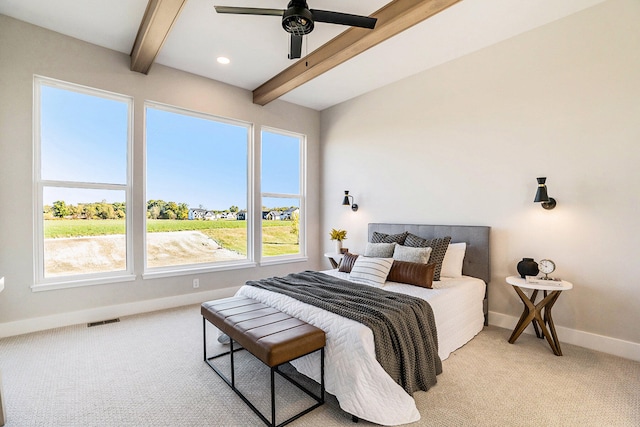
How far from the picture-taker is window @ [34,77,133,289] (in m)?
3.29

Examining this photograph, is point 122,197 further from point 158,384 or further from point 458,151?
point 458,151

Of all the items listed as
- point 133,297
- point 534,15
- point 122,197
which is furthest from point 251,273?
point 534,15

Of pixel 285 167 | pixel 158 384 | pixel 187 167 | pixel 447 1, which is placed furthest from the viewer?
pixel 285 167

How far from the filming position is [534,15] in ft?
9.46

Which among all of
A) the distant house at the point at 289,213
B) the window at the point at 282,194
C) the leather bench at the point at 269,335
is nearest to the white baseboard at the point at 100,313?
the window at the point at 282,194

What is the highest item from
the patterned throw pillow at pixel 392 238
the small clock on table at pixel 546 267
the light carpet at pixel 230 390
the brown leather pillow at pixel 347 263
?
the patterned throw pillow at pixel 392 238

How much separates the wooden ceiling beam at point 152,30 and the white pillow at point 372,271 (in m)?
2.87

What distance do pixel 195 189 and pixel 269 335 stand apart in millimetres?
3105

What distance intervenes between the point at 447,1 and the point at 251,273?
413 cm

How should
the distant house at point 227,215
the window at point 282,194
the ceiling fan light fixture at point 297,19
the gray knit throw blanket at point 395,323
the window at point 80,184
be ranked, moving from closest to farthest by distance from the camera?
the gray knit throw blanket at point 395,323 < the ceiling fan light fixture at point 297,19 < the window at point 80,184 < the distant house at point 227,215 < the window at point 282,194

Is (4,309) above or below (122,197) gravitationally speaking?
below

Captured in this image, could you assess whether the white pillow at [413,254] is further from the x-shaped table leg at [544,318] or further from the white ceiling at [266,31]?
the white ceiling at [266,31]

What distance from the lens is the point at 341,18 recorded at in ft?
7.51

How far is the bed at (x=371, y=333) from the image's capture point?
181cm
